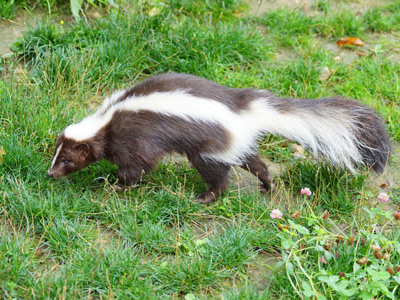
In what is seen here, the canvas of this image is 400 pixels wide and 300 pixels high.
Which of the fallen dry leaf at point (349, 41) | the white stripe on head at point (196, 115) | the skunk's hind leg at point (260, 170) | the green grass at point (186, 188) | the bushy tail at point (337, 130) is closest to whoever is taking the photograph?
the green grass at point (186, 188)

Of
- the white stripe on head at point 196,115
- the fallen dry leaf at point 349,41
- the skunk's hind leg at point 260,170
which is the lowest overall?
the skunk's hind leg at point 260,170

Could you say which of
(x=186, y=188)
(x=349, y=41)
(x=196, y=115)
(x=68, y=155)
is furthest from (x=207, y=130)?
(x=349, y=41)

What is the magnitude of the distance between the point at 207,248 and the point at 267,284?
21.3 inches

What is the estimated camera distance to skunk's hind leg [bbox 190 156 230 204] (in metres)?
4.97

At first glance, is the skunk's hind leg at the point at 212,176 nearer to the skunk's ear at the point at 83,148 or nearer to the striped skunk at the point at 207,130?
the striped skunk at the point at 207,130

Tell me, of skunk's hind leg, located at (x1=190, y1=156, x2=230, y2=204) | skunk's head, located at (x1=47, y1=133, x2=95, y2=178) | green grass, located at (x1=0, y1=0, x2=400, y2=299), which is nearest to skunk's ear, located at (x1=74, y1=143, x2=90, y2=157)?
skunk's head, located at (x1=47, y1=133, x2=95, y2=178)

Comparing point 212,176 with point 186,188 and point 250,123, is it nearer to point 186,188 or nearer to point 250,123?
point 186,188

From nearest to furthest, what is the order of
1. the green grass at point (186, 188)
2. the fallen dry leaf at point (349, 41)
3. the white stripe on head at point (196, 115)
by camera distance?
the green grass at point (186, 188)
the white stripe on head at point (196, 115)
the fallen dry leaf at point (349, 41)

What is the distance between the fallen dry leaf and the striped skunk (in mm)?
2691

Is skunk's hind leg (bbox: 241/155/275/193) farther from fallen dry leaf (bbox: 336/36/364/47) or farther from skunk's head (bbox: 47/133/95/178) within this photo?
fallen dry leaf (bbox: 336/36/364/47)

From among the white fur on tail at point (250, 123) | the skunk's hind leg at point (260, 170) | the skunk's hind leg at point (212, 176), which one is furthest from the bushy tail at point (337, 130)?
the skunk's hind leg at point (212, 176)

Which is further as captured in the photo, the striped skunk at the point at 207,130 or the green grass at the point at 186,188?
the striped skunk at the point at 207,130

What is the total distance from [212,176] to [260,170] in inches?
21.3

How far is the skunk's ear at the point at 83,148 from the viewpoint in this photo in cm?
499
